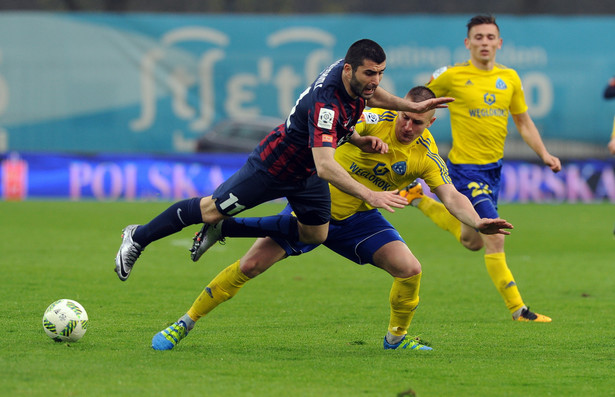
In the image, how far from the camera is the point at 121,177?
21.6m

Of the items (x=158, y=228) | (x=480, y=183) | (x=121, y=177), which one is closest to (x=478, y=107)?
(x=480, y=183)

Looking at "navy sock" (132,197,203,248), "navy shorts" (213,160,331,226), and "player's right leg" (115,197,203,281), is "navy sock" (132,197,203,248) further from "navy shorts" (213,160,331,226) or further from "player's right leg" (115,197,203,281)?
"navy shorts" (213,160,331,226)

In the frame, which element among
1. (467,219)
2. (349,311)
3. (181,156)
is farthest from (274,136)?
(181,156)

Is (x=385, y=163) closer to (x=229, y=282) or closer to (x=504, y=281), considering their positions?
(x=229, y=282)

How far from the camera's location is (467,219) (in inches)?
258

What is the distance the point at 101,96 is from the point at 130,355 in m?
17.7

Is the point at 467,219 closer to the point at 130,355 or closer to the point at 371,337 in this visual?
the point at 371,337

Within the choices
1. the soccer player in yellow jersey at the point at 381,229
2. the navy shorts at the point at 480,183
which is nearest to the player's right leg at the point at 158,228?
the soccer player in yellow jersey at the point at 381,229

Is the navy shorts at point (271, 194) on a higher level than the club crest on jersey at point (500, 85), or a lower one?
lower

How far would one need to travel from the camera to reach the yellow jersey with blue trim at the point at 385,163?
22.5 ft

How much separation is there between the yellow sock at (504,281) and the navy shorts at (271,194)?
2.46m

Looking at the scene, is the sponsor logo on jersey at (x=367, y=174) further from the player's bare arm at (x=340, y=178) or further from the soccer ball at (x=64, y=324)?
the soccer ball at (x=64, y=324)

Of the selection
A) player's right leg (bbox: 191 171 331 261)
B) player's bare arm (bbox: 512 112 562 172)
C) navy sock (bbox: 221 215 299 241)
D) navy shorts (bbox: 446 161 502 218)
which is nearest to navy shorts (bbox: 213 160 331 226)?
player's right leg (bbox: 191 171 331 261)

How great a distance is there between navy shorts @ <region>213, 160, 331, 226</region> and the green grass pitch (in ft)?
3.17
